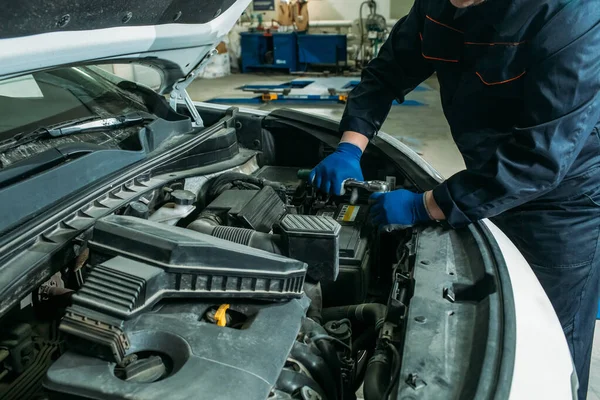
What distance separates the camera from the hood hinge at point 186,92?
6.15 feet

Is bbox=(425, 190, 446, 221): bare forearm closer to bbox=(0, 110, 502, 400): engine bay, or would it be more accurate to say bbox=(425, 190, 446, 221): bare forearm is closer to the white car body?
bbox=(0, 110, 502, 400): engine bay

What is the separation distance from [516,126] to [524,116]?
44 mm

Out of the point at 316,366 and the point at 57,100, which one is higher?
the point at 57,100

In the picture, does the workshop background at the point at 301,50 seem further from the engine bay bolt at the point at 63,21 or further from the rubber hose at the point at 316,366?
the rubber hose at the point at 316,366

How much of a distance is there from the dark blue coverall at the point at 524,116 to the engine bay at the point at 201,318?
37cm

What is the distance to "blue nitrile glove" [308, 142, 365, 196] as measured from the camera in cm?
168

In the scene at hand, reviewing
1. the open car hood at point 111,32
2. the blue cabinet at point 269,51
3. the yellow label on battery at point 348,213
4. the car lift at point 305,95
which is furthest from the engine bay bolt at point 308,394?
the blue cabinet at point 269,51

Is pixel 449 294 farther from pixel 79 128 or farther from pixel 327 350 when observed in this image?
pixel 79 128

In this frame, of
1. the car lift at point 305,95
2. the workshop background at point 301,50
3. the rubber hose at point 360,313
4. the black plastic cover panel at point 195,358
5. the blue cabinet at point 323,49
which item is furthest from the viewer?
the blue cabinet at point 323,49

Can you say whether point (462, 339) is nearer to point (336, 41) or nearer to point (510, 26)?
point (510, 26)

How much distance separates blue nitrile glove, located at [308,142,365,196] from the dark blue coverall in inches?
7.1

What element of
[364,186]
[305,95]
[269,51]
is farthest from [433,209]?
[269,51]

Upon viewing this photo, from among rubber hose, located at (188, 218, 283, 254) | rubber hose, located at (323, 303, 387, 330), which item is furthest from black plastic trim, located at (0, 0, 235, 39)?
rubber hose, located at (323, 303, 387, 330)

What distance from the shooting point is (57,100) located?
1650 millimetres
